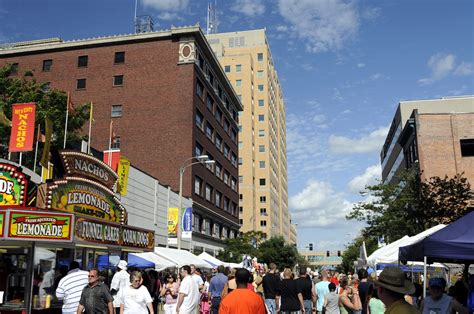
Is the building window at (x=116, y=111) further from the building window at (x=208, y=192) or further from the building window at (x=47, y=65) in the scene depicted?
the building window at (x=208, y=192)

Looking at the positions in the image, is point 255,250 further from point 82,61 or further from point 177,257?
point 177,257

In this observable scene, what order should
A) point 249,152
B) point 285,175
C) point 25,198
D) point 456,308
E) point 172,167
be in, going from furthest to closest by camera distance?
point 285,175
point 249,152
point 172,167
point 25,198
point 456,308

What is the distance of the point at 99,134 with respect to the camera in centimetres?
4825

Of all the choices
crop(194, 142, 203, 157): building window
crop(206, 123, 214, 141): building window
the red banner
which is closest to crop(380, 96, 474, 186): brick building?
crop(206, 123, 214, 141): building window

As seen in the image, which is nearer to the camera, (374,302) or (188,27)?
(374,302)

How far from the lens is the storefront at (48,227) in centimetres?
1170

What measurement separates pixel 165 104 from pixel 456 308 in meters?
41.4

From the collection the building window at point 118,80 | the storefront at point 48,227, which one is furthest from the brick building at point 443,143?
the storefront at point 48,227

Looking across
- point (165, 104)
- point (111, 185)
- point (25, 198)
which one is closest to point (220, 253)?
point (165, 104)

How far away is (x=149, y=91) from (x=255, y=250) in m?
23.5

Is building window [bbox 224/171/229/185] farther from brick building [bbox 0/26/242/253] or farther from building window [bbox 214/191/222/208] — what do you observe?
brick building [bbox 0/26/242/253]

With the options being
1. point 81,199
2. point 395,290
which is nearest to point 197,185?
point 81,199

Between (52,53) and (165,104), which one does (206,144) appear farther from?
(52,53)

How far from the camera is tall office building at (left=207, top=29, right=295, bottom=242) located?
102 metres
